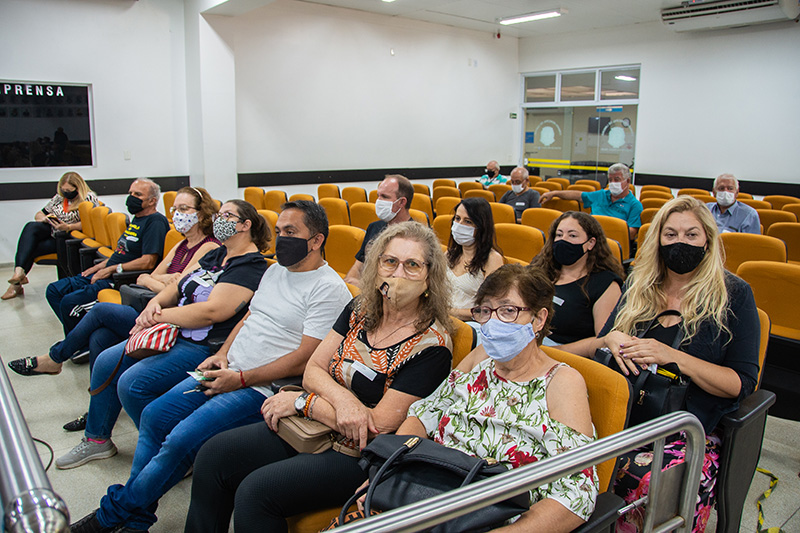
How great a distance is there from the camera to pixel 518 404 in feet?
5.36

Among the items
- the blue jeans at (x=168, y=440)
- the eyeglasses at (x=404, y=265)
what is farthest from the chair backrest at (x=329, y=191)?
the eyeglasses at (x=404, y=265)

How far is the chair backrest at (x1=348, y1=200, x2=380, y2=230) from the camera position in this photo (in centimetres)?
550

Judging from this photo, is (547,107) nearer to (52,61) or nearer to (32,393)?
(52,61)

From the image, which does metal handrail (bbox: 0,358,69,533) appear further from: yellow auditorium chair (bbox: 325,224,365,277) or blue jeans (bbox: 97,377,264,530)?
yellow auditorium chair (bbox: 325,224,365,277)

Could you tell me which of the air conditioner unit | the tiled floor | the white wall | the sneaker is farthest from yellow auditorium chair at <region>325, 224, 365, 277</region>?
the white wall

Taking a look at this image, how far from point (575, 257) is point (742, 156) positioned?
8.63 meters

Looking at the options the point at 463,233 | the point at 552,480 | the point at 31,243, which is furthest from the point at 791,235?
the point at 31,243

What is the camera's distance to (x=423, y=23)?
10.9 meters

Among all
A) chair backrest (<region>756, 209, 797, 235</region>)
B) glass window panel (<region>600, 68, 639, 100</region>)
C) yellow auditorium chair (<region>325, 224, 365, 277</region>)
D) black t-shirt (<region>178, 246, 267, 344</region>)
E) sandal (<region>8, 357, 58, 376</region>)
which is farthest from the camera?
glass window panel (<region>600, 68, 639, 100</region>)

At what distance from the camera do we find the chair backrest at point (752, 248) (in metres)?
3.79

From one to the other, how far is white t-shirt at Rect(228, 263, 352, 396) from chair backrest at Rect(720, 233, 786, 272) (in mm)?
2771

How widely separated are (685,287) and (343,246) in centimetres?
242

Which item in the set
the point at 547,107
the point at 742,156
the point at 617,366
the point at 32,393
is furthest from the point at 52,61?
the point at 742,156

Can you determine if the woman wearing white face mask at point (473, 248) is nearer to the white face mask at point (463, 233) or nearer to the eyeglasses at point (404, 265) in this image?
the white face mask at point (463, 233)
